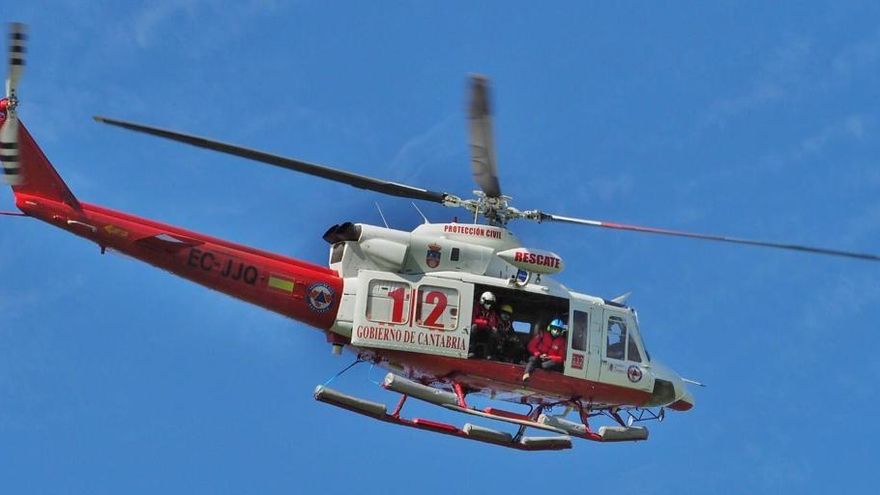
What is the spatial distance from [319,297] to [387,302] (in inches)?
38.1

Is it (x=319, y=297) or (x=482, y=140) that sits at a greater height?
(x=482, y=140)

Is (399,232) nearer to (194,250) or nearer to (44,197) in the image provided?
(194,250)

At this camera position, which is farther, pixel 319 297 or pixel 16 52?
pixel 319 297

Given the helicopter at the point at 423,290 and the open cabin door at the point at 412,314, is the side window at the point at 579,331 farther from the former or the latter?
the open cabin door at the point at 412,314

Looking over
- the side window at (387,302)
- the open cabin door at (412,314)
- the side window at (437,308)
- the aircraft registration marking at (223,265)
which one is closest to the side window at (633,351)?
the open cabin door at (412,314)

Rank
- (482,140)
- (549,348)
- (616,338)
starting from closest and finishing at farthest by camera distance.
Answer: (482,140) < (549,348) < (616,338)

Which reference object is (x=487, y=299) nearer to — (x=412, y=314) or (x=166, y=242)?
(x=412, y=314)

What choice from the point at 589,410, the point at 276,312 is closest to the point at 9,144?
the point at 276,312

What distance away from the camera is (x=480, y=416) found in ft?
70.0

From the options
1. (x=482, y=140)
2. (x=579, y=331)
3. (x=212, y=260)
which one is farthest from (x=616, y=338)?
(x=212, y=260)

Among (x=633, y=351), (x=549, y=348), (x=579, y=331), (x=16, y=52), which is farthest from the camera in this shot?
(x=633, y=351)

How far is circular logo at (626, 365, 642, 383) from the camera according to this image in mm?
22812

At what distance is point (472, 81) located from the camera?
59.4ft

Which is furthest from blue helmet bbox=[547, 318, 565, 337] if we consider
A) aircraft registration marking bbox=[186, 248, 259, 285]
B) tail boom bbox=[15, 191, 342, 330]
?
aircraft registration marking bbox=[186, 248, 259, 285]
